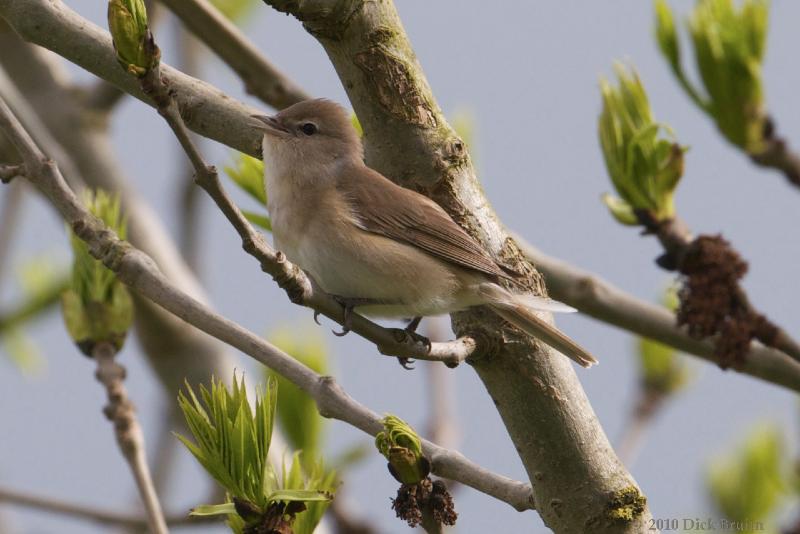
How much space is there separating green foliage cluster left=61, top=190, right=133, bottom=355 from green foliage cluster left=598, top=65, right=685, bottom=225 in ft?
4.64

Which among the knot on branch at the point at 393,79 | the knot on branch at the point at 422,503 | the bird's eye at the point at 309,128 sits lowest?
the knot on branch at the point at 422,503

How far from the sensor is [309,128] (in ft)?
13.1

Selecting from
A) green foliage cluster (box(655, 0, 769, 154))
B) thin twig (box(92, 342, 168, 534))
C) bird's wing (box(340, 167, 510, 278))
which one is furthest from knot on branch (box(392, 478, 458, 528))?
green foliage cluster (box(655, 0, 769, 154))

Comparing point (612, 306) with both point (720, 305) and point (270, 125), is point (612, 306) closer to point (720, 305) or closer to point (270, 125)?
point (720, 305)

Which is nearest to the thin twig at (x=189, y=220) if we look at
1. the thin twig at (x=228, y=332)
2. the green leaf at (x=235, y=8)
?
the green leaf at (x=235, y=8)

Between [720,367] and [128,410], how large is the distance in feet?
5.36

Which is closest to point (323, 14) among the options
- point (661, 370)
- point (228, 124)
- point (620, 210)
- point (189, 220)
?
point (228, 124)

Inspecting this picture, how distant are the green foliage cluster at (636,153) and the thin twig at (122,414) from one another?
1.50 metres

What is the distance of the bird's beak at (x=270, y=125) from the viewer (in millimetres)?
3105

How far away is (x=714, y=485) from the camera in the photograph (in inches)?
142

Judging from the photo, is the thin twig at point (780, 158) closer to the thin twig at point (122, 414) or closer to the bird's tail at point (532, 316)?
the bird's tail at point (532, 316)

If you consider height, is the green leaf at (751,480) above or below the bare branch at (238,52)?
below

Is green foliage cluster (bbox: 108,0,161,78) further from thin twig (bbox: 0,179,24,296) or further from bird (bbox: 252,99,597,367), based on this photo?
thin twig (bbox: 0,179,24,296)

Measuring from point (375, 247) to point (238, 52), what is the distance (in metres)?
0.80
